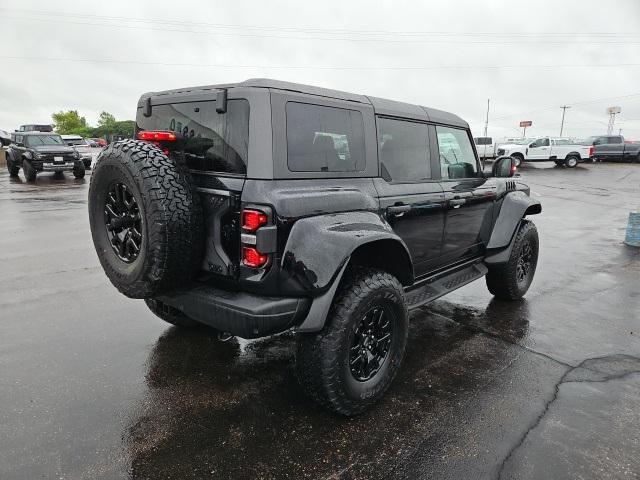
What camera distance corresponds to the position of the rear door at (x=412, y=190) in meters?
3.16

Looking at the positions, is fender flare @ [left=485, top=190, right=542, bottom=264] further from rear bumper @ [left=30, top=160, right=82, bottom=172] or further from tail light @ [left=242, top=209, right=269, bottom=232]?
rear bumper @ [left=30, top=160, right=82, bottom=172]

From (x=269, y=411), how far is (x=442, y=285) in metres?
1.89

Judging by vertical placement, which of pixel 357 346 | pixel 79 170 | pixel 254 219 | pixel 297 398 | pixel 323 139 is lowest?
pixel 297 398

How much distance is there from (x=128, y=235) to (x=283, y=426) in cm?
147

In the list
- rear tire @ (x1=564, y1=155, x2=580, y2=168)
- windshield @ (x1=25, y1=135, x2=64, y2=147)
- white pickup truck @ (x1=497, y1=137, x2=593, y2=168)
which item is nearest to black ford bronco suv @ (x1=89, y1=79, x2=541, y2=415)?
windshield @ (x1=25, y1=135, x2=64, y2=147)

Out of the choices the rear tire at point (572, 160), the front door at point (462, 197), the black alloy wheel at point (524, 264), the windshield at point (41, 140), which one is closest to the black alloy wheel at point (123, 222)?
the front door at point (462, 197)

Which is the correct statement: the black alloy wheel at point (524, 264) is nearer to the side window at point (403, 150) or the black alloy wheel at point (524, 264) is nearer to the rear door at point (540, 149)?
the side window at point (403, 150)

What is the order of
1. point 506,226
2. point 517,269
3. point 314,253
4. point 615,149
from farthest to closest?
point 615,149
point 517,269
point 506,226
point 314,253

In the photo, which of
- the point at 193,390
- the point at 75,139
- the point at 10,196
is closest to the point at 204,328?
the point at 193,390

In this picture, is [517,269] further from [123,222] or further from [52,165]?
[52,165]

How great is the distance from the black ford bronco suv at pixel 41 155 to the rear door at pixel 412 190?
652 inches

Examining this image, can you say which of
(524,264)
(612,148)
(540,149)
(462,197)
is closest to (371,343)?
(462,197)

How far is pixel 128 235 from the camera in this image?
2637 mm

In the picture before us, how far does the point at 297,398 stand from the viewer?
114 inches
